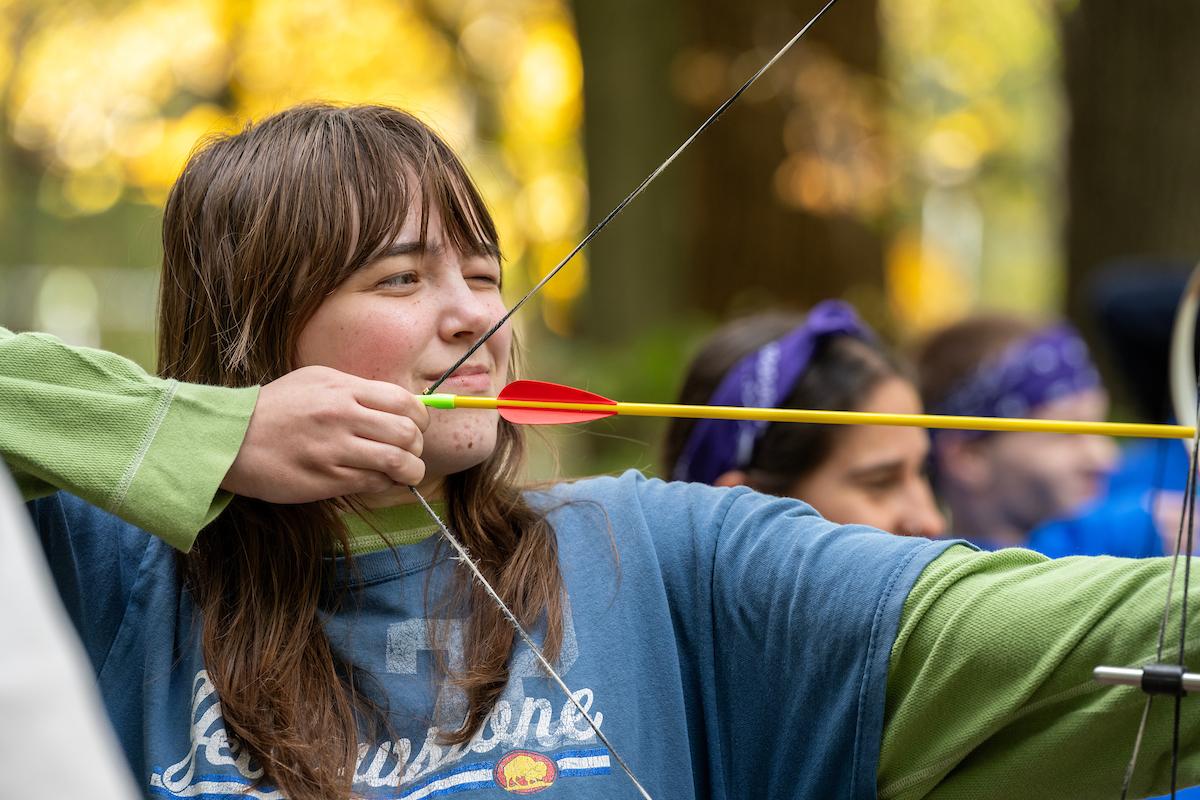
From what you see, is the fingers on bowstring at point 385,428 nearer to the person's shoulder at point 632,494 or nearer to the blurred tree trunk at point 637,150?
the person's shoulder at point 632,494

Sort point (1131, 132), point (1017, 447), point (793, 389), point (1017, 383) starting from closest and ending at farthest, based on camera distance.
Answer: point (793, 389), point (1017, 447), point (1017, 383), point (1131, 132)

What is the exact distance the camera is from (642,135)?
4.47 m

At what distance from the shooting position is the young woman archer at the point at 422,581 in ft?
4.18

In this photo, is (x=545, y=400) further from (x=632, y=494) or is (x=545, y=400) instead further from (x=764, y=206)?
(x=764, y=206)

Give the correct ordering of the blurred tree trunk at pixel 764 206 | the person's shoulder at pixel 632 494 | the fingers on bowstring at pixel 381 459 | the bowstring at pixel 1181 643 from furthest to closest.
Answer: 1. the blurred tree trunk at pixel 764 206
2. the person's shoulder at pixel 632 494
3. the fingers on bowstring at pixel 381 459
4. the bowstring at pixel 1181 643

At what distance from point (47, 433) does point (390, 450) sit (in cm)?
33

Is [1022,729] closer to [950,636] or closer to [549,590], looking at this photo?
[950,636]

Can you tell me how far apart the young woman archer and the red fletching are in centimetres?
6

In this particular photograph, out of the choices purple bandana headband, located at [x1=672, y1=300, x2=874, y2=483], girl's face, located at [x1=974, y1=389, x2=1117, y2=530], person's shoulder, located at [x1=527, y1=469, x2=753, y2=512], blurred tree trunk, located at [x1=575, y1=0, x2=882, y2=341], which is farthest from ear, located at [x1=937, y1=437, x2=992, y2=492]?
person's shoulder, located at [x1=527, y1=469, x2=753, y2=512]

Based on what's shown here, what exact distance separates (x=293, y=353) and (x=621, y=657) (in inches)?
18.8

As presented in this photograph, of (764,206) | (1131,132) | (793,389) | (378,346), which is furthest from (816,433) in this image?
(1131,132)

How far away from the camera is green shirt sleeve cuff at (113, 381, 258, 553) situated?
1266mm

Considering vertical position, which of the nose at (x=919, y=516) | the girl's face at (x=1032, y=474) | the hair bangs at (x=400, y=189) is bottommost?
the girl's face at (x=1032, y=474)

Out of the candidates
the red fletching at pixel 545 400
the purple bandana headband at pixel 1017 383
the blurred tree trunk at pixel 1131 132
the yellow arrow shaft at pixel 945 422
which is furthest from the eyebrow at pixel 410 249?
the blurred tree trunk at pixel 1131 132
